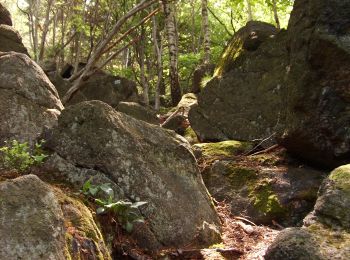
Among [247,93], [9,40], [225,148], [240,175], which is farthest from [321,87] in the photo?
[9,40]

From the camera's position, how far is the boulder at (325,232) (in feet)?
11.6

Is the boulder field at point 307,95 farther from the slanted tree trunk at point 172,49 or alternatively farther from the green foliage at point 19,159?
the slanted tree trunk at point 172,49

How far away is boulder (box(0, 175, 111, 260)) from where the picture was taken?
3.01 m

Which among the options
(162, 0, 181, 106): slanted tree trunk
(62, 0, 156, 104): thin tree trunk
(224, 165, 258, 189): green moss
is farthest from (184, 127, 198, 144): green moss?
(162, 0, 181, 106): slanted tree trunk

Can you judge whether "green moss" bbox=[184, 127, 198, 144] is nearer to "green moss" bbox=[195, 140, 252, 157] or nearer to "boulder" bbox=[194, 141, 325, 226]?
"green moss" bbox=[195, 140, 252, 157]

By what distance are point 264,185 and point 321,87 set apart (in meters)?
1.80

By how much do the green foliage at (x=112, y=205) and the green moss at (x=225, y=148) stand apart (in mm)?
3798

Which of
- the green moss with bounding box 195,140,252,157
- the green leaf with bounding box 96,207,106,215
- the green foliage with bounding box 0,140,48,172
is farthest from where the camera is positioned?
the green moss with bounding box 195,140,252,157

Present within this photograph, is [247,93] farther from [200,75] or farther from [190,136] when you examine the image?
[200,75]

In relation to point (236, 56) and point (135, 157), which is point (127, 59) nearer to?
Result: point (236, 56)

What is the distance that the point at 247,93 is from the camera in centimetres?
931

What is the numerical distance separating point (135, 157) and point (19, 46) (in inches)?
470

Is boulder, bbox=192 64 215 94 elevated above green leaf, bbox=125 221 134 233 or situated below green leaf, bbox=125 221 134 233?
above

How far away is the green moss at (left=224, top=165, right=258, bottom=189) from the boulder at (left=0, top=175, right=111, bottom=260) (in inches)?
139
